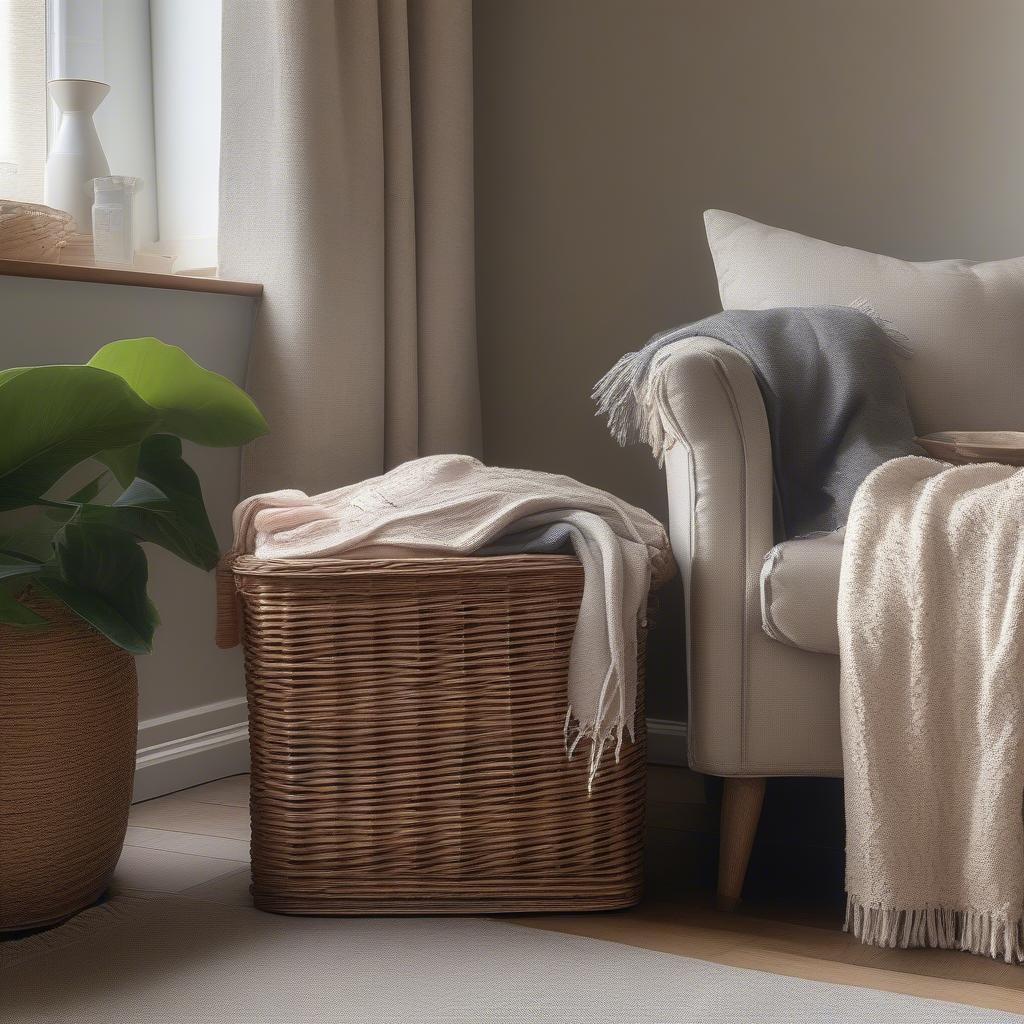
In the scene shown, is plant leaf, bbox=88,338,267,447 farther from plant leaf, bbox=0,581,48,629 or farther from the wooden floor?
the wooden floor

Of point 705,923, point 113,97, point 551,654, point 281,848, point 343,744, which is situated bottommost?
point 705,923

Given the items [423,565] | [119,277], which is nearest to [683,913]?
[423,565]

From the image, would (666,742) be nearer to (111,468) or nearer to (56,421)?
(111,468)

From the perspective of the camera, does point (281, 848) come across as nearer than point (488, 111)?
Yes

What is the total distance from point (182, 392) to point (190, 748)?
81 centimetres

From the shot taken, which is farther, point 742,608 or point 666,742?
point 666,742

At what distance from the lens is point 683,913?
1531 mm

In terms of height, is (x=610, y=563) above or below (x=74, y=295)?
below

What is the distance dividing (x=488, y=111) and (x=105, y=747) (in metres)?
1.59

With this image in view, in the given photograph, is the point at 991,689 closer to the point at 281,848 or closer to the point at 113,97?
the point at 281,848

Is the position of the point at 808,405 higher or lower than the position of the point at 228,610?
higher

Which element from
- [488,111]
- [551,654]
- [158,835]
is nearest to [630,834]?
[551,654]

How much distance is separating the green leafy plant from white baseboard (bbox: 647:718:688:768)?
43.5 inches

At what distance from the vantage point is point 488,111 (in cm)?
254
